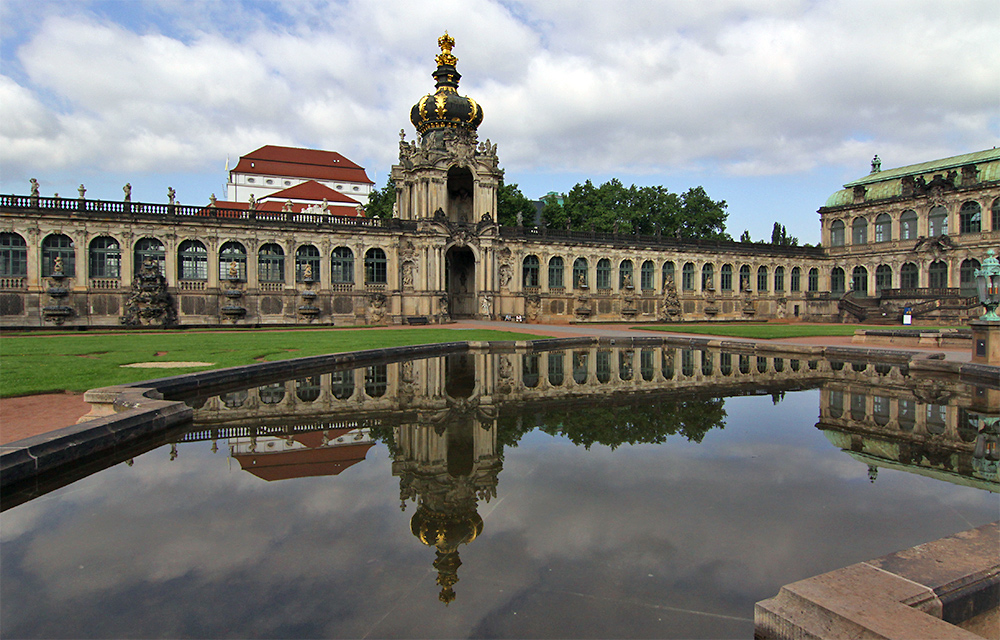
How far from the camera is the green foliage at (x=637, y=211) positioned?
227ft

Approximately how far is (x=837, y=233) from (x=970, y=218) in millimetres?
13190

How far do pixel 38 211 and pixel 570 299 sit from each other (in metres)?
41.6

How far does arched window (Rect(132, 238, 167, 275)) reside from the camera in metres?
41.3

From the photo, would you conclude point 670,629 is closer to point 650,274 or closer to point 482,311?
point 482,311

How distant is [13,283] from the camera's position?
3816 cm

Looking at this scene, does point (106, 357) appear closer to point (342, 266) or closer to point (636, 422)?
point (636, 422)

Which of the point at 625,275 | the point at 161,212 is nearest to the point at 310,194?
the point at 161,212

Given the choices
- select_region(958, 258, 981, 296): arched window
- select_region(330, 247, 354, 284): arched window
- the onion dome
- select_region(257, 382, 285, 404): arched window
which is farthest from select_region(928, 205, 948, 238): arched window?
select_region(257, 382, 285, 404): arched window

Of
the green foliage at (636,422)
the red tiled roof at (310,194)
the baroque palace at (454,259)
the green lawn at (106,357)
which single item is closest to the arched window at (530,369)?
the green foliage at (636,422)

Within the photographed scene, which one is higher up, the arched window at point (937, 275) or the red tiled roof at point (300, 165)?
the red tiled roof at point (300, 165)

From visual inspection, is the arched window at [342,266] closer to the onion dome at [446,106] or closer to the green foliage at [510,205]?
the onion dome at [446,106]

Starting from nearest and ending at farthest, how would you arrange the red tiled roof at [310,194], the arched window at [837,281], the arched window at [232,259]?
the arched window at [232,259] < the arched window at [837,281] < the red tiled roof at [310,194]

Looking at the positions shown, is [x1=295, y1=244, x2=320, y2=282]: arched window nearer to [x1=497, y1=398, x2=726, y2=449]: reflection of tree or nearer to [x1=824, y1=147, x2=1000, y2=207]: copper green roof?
[x1=497, y1=398, x2=726, y2=449]: reflection of tree

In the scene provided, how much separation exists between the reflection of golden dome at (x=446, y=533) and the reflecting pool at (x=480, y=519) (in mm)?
24
